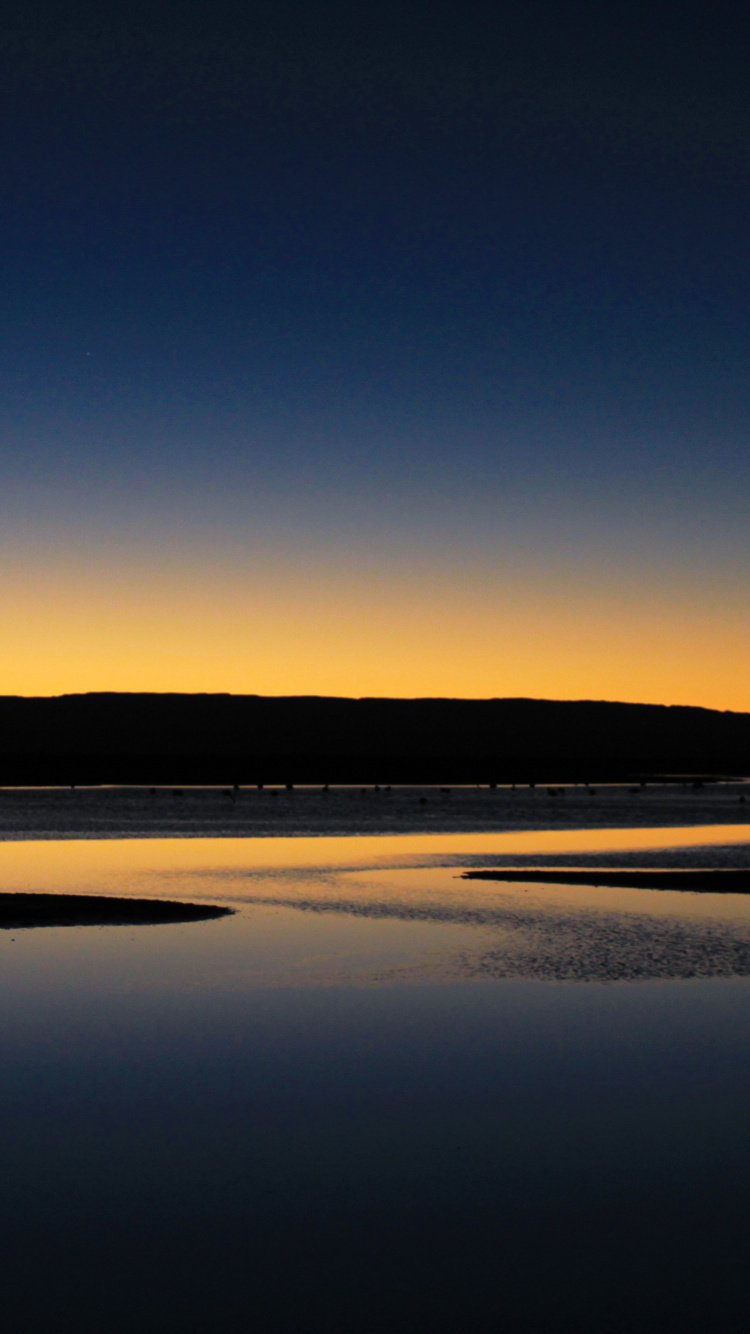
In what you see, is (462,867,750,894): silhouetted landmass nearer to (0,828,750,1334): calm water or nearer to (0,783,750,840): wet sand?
(0,828,750,1334): calm water

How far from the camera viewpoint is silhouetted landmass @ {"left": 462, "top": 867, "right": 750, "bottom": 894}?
27.4m

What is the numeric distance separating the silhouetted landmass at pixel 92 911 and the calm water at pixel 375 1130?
1517 millimetres

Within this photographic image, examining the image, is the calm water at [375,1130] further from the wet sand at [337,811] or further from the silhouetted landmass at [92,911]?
the wet sand at [337,811]

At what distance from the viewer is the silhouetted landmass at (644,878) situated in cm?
2741

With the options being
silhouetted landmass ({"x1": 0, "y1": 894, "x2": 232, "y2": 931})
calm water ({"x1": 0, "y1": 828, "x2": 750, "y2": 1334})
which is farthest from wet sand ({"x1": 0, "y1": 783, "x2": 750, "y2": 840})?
calm water ({"x1": 0, "y1": 828, "x2": 750, "y2": 1334})

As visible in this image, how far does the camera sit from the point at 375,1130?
9906 millimetres

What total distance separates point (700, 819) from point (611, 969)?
41173 millimetres

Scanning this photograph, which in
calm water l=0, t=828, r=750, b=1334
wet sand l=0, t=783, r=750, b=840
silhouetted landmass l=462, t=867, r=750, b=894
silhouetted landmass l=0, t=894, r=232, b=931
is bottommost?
calm water l=0, t=828, r=750, b=1334

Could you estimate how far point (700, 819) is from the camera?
5606 centimetres

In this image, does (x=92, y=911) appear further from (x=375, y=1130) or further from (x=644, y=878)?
(x=375, y=1130)

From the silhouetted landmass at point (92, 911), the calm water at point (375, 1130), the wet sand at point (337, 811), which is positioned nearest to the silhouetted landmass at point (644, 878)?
the calm water at point (375, 1130)

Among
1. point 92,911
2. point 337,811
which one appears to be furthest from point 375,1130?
point 337,811

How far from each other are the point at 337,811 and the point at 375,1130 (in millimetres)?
53446

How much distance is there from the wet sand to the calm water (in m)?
28.9
